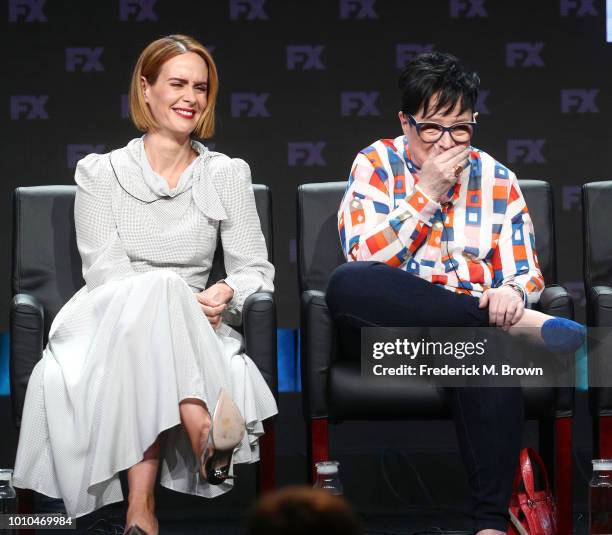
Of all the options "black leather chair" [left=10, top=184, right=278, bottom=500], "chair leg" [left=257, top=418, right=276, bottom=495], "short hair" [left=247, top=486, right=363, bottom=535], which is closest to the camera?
"short hair" [left=247, top=486, right=363, bottom=535]

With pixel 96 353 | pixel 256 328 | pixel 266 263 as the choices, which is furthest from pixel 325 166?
pixel 96 353

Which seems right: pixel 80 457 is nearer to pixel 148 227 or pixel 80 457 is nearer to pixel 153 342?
pixel 153 342

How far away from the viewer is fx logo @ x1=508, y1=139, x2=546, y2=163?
13.4 feet

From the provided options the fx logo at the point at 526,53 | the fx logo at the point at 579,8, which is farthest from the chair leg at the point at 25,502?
the fx logo at the point at 579,8

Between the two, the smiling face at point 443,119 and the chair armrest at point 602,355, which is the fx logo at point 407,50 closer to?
the smiling face at point 443,119

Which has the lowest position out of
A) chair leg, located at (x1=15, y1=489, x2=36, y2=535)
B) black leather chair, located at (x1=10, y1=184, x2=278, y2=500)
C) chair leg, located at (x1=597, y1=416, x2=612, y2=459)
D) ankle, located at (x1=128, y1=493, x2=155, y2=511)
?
chair leg, located at (x1=15, y1=489, x2=36, y2=535)

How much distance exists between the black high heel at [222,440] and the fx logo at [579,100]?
2279 millimetres

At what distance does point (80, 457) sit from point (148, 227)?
73cm

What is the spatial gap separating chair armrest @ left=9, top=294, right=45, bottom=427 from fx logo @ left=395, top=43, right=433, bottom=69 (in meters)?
1.90

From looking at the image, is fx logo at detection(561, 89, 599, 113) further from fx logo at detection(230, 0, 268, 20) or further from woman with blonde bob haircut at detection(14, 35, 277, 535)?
woman with blonde bob haircut at detection(14, 35, 277, 535)

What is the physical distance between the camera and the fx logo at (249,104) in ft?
13.6

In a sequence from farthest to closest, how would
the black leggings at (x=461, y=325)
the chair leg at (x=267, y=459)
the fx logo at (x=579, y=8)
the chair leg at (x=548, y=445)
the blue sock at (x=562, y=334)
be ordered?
the fx logo at (x=579, y=8) → the chair leg at (x=548, y=445) → the chair leg at (x=267, y=459) → the blue sock at (x=562, y=334) → the black leggings at (x=461, y=325)

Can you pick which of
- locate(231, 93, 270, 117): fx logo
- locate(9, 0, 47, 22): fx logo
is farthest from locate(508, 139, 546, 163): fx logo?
locate(9, 0, 47, 22): fx logo

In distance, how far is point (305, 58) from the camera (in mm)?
4125
